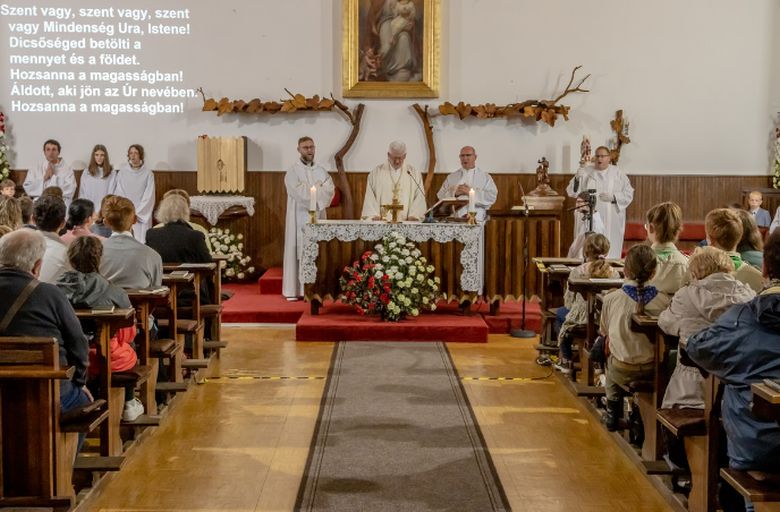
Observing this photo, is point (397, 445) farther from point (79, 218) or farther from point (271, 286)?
point (271, 286)

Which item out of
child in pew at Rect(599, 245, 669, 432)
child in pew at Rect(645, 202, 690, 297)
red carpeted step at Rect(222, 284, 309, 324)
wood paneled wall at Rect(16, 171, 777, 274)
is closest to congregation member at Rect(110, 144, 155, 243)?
wood paneled wall at Rect(16, 171, 777, 274)

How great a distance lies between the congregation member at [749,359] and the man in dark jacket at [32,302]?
8.20 ft

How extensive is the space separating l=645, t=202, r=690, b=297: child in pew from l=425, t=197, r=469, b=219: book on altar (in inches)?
136

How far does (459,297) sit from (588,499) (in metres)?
4.54

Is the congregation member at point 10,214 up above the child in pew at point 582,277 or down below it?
above

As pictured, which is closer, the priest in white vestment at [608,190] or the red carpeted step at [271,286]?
the red carpeted step at [271,286]

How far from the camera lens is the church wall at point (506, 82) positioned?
11.7 metres

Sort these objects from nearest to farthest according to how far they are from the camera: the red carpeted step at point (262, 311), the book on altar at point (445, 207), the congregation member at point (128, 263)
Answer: the congregation member at point (128, 263), the book on altar at point (445, 207), the red carpeted step at point (262, 311)

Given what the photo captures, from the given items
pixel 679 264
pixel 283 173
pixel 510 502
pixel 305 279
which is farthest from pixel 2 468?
pixel 283 173

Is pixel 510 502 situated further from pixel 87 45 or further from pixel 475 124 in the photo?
pixel 87 45

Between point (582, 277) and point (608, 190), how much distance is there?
5255 millimetres

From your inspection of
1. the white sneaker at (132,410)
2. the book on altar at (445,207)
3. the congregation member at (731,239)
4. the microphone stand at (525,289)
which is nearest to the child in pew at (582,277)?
the congregation member at (731,239)

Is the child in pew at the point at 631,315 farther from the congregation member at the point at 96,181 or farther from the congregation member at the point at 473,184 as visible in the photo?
the congregation member at the point at 96,181

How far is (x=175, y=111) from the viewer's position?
461 inches
